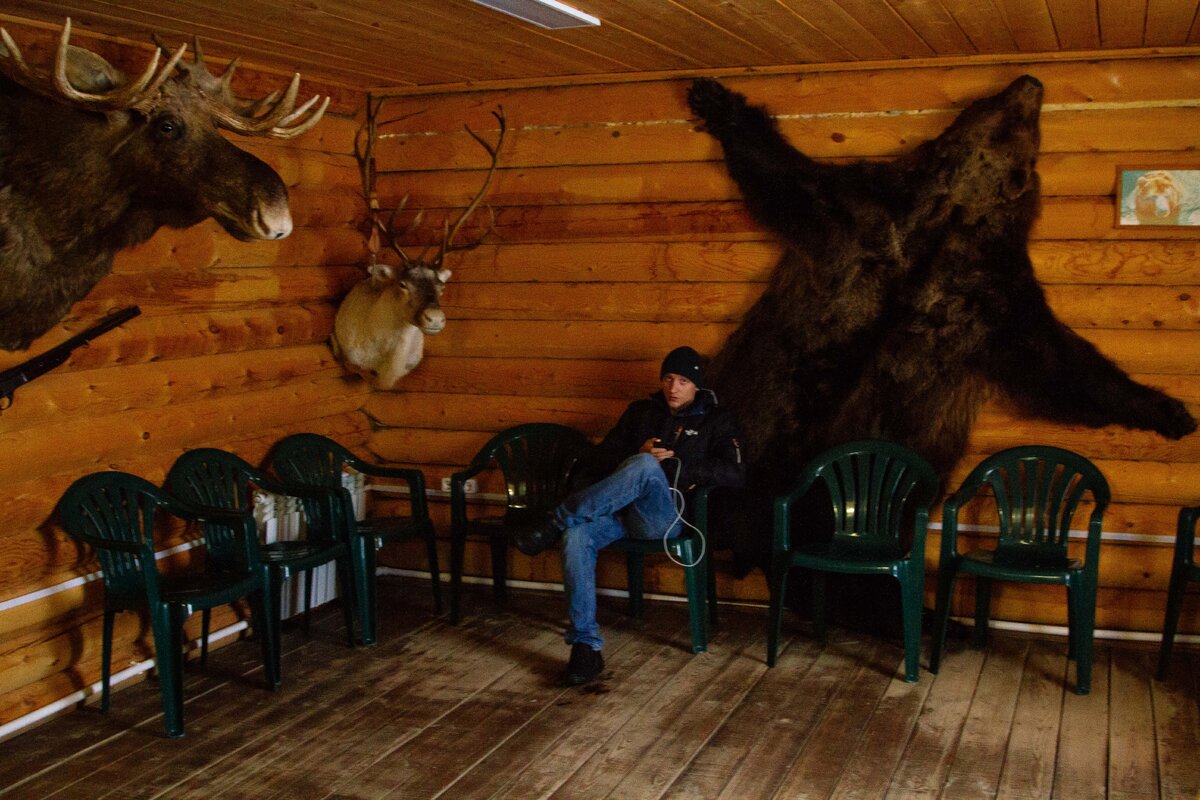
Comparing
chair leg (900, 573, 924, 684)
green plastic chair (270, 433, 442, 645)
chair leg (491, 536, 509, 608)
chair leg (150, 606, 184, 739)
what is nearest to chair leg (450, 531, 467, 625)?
green plastic chair (270, 433, 442, 645)

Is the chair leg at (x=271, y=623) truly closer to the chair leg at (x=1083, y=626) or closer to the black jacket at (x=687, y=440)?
the black jacket at (x=687, y=440)

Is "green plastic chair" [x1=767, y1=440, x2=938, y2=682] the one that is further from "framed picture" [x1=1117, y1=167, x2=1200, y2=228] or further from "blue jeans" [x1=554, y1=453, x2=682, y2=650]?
"framed picture" [x1=1117, y1=167, x2=1200, y2=228]

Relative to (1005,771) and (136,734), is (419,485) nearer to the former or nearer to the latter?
(136,734)

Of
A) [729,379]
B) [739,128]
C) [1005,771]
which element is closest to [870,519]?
[729,379]

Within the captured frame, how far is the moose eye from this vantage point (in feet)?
11.6

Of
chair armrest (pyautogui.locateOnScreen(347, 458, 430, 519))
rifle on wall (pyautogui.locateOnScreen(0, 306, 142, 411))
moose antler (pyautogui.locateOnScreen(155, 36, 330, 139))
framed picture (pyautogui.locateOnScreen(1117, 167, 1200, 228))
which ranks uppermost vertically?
moose antler (pyautogui.locateOnScreen(155, 36, 330, 139))

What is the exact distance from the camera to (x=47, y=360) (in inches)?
155

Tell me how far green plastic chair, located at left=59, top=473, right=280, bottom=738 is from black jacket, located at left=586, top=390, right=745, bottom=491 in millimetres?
1545

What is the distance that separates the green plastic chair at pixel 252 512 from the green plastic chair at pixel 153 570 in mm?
72

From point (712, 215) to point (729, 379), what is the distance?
73 cm

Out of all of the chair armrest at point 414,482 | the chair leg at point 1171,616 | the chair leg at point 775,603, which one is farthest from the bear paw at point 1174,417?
the chair armrest at point 414,482

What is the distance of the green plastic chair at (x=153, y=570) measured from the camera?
13.0 feet

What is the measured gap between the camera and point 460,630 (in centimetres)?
518

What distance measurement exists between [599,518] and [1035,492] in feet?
5.65
